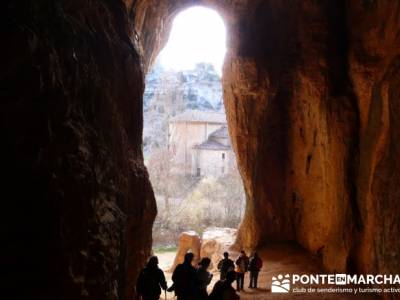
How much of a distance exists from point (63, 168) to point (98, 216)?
0.88 m

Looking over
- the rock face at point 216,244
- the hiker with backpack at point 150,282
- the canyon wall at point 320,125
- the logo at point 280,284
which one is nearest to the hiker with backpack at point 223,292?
the hiker with backpack at point 150,282

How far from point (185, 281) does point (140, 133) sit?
303cm

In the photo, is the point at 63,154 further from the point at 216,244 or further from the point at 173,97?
the point at 173,97

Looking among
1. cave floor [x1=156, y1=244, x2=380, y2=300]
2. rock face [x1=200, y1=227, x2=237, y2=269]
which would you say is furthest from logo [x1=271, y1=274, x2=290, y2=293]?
rock face [x1=200, y1=227, x2=237, y2=269]

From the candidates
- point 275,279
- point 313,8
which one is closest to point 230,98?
point 313,8

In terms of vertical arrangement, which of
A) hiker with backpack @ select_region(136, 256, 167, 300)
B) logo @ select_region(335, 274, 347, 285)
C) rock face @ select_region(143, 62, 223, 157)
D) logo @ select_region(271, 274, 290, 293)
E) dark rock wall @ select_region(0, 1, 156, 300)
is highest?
rock face @ select_region(143, 62, 223, 157)

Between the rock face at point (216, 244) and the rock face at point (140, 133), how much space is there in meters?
1.43

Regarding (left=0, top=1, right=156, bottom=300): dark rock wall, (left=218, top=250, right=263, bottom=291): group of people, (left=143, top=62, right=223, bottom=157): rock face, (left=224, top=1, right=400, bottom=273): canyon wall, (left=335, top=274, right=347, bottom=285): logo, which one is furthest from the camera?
(left=143, top=62, right=223, bottom=157): rock face

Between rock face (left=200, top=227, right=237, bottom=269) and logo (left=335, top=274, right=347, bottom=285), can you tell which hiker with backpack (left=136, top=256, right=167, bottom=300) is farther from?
rock face (left=200, top=227, right=237, bottom=269)

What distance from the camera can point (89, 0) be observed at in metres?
5.60

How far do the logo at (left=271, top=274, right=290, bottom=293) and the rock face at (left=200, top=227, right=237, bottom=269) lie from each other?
469 centimetres

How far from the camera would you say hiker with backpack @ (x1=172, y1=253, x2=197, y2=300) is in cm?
544

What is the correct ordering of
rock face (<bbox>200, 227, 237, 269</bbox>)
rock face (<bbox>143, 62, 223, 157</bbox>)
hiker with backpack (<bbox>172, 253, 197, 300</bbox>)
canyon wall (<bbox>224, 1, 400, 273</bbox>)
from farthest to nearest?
rock face (<bbox>143, 62, 223, 157</bbox>) → rock face (<bbox>200, 227, 237, 269</bbox>) → canyon wall (<bbox>224, 1, 400, 273</bbox>) → hiker with backpack (<bbox>172, 253, 197, 300</bbox>)

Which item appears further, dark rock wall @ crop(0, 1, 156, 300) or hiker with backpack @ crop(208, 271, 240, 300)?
hiker with backpack @ crop(208, 271, 240, 300)
